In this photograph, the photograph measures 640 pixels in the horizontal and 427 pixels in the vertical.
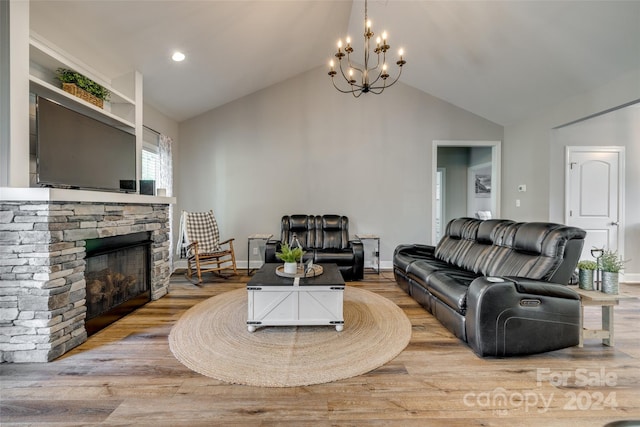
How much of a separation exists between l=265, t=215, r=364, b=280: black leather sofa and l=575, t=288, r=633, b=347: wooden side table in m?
2.53

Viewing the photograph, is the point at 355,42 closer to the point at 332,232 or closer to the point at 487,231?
the point at 332,232

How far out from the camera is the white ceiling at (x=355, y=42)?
8.96 ft

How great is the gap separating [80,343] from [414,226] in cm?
481

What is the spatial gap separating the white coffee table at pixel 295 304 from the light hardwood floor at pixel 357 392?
2.24ft

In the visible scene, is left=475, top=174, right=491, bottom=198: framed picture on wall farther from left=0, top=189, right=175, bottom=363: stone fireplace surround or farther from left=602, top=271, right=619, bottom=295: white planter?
left=0, top=189, right=175, bottom=363: stone fireplace surround

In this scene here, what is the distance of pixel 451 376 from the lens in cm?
195

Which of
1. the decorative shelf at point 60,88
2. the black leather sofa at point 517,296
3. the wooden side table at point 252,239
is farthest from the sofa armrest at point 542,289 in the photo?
the decorative shelf at point 60,88

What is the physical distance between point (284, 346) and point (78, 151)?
2437mm

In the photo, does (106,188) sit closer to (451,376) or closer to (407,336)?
(407,336)

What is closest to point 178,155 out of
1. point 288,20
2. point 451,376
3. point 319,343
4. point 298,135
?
point 298,135

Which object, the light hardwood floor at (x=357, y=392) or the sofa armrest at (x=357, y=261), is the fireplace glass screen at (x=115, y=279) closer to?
the light hardwood floor at (x=357, y=392)

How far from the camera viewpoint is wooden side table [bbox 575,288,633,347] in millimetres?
2232

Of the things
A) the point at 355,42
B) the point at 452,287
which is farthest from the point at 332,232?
the point at 355,42

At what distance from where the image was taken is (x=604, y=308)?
2.41m
